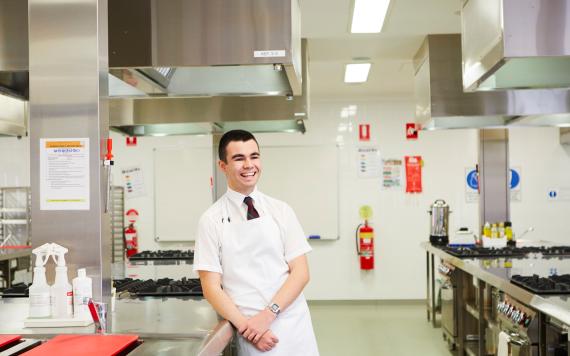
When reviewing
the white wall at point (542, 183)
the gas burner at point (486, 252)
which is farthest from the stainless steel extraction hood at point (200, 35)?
the white wall at point (542, 183)

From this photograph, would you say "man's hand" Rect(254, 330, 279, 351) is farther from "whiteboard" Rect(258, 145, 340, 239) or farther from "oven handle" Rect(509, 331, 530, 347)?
"whiteboard" Rect(258, 145, 340, 239)

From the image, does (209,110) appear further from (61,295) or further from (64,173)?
(61,295)

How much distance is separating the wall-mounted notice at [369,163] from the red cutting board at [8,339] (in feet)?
21.8

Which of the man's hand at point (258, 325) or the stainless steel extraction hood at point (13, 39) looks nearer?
the man's hand at point (258, 325)

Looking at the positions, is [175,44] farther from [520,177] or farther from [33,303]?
[520,177]

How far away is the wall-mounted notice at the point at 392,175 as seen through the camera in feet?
26.2

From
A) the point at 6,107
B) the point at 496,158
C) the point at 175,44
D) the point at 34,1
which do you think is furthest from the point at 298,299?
the point at 496,158

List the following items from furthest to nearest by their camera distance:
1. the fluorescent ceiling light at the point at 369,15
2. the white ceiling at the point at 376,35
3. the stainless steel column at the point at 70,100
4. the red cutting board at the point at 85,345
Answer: the white ceiling at the point at 376,35, the fluorescent ceiling light at the point at 369,15, the stainless steel column at the point at 70,100, the red cutting board at the point at 85,345

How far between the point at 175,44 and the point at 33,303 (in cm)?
116

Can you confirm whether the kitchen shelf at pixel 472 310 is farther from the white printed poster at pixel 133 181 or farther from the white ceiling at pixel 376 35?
the white printed poster at pixel 133 181

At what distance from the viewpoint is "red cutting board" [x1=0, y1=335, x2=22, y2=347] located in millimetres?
1637

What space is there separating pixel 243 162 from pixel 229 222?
0.25 meters

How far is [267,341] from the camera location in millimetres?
2145

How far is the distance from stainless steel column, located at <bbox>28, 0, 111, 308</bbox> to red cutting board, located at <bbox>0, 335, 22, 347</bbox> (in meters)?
0.37
